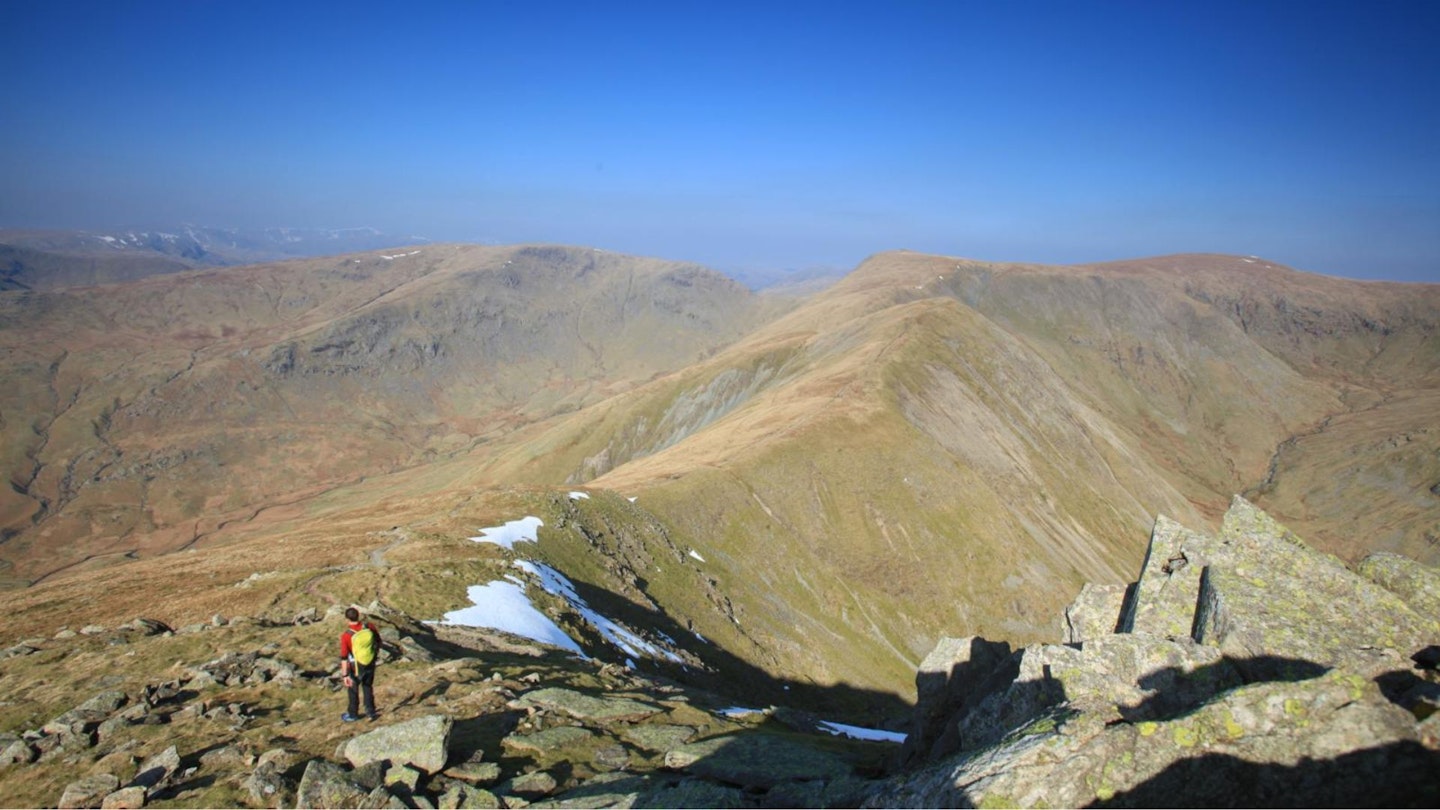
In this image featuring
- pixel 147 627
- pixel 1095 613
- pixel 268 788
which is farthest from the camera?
pixel 147 627

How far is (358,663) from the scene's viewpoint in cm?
1877

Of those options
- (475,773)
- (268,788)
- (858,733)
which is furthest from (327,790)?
(858,733)

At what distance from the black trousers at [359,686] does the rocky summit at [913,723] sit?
1.65 ft

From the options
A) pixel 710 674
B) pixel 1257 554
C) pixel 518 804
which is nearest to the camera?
pixel 518 804

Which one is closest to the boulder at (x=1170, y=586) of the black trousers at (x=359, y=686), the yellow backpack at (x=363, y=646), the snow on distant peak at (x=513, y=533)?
the yellow backpack at (x=363, y=646)

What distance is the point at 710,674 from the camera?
149 ft

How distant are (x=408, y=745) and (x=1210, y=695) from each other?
61.7ft

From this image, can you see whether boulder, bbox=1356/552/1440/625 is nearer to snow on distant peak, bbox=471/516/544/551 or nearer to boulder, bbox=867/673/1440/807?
boulder, bbox=867/673/1440/807

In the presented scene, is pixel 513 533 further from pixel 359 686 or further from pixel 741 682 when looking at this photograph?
pixel 359 686

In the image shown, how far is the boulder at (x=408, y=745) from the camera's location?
1548 centimetres

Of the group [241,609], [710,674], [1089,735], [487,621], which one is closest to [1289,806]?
[1089,735]

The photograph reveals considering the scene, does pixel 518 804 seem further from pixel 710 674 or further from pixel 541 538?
pixel 541 538

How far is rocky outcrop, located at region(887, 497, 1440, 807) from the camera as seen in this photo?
938cm

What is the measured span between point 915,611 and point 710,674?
146 feet
